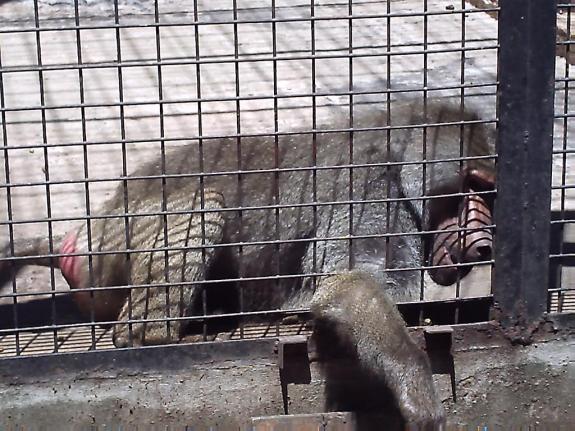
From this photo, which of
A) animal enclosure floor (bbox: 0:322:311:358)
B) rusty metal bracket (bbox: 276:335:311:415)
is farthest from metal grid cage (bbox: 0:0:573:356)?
rusty metal bracket (bbox: 276:335:311:415)

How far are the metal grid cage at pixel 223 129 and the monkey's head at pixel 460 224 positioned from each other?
85mm

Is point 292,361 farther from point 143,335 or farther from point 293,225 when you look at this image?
point 293,225

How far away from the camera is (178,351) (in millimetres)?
3807

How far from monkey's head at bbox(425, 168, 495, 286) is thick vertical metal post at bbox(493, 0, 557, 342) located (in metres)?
0.32

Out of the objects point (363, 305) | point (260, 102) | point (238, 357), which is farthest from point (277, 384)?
point (260, 102)

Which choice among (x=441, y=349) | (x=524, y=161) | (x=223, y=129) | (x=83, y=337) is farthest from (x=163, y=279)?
(x=223, y=129)

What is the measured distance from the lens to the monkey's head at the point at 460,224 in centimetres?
432

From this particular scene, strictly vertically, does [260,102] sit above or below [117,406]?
above

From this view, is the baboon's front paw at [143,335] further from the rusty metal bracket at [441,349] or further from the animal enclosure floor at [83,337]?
the rusty metal bracket at [441,349]

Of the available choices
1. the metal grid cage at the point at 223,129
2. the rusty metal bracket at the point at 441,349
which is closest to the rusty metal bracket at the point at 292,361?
the metal grid cage at the point at 223,129

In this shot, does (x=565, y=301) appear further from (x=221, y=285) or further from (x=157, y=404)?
(x=157, y=404)

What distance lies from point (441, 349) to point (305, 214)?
1.18 m

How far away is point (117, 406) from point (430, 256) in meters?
1.52

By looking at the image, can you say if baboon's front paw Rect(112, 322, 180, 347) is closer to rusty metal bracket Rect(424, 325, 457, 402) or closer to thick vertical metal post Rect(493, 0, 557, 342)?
rusty metal bracket Rect(424, 325, 457, 402)
